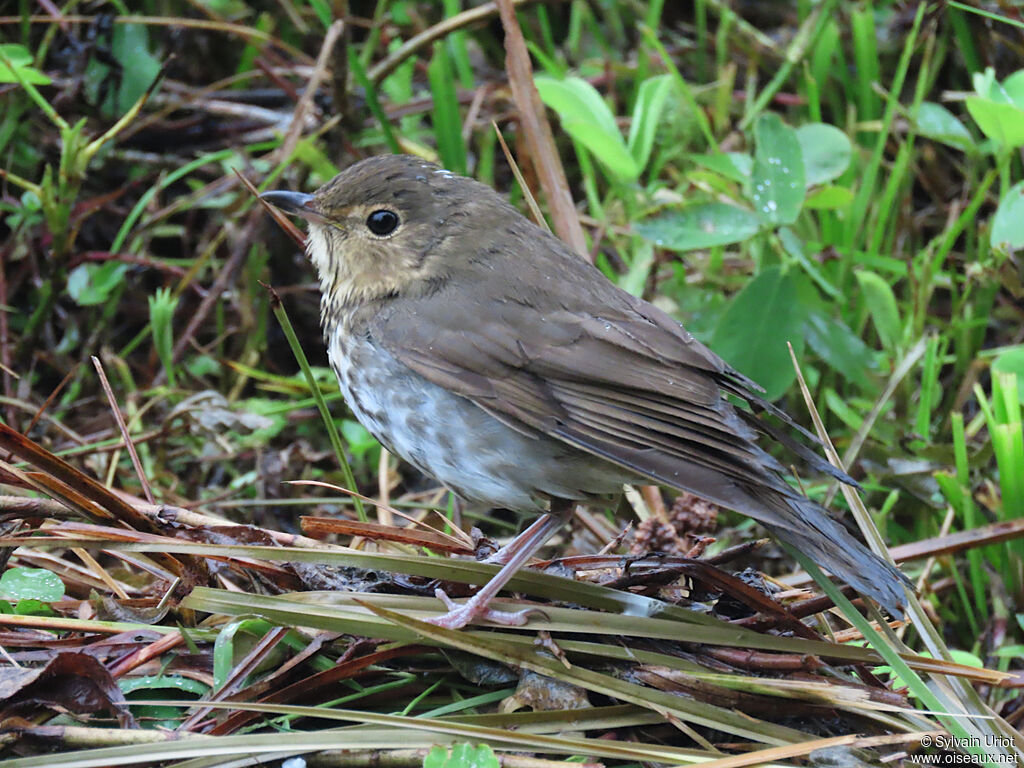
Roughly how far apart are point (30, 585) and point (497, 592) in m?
1.03

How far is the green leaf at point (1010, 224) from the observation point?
11.8 ft

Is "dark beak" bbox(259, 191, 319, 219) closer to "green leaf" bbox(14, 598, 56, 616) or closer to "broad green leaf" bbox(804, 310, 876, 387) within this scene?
"green leaf" bbox(14, 598, 56, 616)

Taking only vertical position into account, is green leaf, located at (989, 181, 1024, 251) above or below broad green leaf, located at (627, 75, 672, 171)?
below

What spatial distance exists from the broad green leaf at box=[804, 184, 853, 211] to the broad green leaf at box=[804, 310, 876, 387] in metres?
0.37

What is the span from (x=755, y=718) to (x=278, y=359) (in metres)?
2.80

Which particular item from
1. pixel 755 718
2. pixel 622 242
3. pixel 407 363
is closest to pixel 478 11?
pixel 622 242

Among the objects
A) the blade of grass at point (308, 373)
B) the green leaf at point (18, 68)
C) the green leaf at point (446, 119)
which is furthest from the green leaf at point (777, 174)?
the green leaf at point (18, 68)

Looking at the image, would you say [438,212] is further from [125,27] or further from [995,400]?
[125,27]

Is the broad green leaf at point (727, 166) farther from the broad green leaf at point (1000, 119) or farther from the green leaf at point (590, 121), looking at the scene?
the broad green leaf at point (1000, 119)

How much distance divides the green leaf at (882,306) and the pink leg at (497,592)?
5.55 ft

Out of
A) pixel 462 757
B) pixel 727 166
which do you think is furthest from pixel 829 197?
pixel 462 757

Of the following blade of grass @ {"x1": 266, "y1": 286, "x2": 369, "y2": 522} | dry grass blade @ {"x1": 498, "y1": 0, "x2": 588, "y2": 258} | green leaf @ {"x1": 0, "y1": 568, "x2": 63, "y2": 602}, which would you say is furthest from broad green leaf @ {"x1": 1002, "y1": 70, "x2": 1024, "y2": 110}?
green leaf @ {"x1": 0, "y1": 568, "x2": 63, "y2": 602}

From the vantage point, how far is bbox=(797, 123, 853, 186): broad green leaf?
398 cm

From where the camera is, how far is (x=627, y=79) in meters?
5.23
